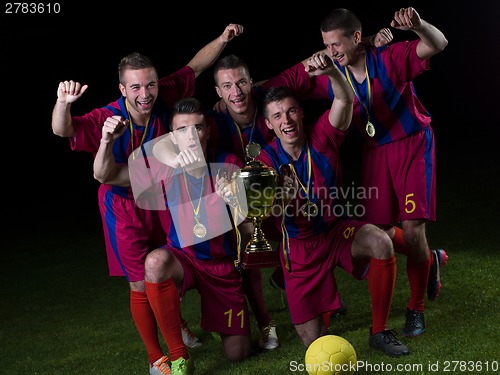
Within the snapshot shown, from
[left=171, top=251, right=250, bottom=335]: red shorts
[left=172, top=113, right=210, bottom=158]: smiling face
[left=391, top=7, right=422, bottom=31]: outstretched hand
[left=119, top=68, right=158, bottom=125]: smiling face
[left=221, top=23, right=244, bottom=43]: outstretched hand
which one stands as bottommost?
[left=171, top=251, right=250, bottom=335]: red shorts

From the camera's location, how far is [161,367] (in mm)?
2998

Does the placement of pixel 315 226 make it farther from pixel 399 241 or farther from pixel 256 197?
pixel 399 241

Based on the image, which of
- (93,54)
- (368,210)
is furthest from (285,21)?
(368,210)

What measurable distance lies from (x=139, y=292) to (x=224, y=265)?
35 centimetres

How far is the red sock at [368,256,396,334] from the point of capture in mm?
2982

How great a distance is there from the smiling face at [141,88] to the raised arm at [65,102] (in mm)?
237

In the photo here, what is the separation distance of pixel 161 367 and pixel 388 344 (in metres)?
0.85

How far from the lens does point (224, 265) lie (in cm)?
319

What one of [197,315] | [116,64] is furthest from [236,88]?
[116,64]

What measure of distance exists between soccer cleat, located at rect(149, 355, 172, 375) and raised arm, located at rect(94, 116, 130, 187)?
0.70m

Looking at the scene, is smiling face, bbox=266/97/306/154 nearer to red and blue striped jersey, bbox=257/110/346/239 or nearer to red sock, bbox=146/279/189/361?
red and blue striped jersey, bbox=257/110/346/239

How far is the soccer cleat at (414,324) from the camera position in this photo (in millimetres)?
3190

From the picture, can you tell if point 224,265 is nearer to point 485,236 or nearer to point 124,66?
point 124,66

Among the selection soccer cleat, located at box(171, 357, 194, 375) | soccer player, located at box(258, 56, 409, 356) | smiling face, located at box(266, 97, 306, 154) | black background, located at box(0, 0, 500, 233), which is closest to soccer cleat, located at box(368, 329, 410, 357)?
soccer player, located at box(258, 56, 409, 356)
